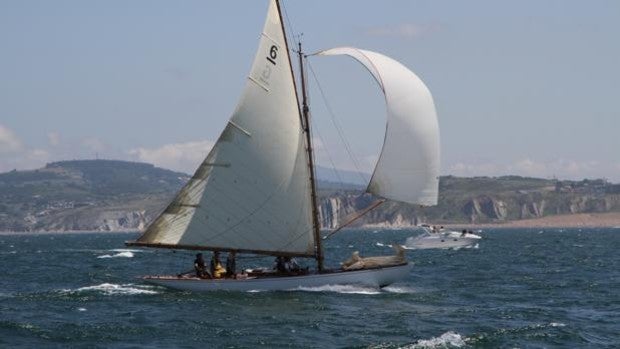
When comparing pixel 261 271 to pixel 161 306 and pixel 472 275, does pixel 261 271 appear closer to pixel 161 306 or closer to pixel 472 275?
pixel 161 306

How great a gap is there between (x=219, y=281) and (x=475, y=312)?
12765mm

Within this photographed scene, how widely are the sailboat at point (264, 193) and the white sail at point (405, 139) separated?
277 mm

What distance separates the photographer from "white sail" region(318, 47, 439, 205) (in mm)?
51656

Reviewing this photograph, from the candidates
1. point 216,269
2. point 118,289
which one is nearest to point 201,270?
point 216,269

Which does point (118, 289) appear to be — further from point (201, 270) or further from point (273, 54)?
point (273, 54)

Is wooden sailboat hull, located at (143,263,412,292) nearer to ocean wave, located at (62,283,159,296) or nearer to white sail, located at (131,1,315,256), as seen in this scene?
ocean wave, located at (62,283,159,296)

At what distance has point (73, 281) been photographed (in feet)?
211

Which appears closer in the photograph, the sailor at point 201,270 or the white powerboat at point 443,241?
the sailor at point 201,270

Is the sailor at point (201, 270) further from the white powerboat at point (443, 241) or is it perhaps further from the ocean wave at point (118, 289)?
the white powerboat at point (443, 241)

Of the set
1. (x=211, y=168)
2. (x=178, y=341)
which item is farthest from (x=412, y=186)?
(x=178, y=341)

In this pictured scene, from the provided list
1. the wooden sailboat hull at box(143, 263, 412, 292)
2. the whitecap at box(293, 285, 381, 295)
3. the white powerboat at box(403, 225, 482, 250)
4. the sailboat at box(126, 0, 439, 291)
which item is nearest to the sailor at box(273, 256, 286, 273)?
the sailboat at box(126, 0, 439, 291)

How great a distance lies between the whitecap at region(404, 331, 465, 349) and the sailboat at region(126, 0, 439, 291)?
14.2 metres

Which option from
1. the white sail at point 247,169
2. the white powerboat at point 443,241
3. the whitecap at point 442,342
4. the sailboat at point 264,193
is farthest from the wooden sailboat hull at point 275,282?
the white powerboat at point 443,241

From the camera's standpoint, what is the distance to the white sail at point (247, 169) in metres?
53.6
